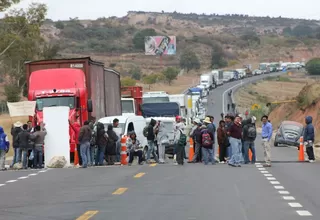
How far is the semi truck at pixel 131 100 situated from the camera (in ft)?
154

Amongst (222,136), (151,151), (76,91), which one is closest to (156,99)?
(76,91)

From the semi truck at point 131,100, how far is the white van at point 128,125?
10826 mm

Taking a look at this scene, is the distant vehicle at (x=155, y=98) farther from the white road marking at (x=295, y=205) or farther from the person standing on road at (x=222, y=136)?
the white road marking at (x=295, y=205)

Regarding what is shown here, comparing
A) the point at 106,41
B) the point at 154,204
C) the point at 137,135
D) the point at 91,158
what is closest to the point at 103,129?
the point at 91,158

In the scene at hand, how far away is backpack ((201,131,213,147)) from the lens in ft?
95.3

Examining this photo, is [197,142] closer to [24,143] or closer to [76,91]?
[24,143]

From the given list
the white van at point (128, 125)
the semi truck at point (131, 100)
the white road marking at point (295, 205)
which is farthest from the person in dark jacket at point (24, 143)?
the semi truck at point (131, 100)

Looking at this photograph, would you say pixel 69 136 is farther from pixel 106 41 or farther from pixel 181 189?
pixel 106 41

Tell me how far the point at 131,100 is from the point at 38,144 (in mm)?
18133

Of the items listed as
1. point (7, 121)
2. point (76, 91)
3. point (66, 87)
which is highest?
point (66, 87)

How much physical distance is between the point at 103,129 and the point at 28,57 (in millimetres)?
41563

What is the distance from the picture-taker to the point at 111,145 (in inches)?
1211

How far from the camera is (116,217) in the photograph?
1412 centimetres

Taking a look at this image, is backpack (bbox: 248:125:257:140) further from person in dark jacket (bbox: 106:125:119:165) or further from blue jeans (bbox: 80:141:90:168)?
blue jeans (bbox: 80:141:90:168)
